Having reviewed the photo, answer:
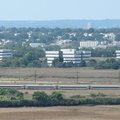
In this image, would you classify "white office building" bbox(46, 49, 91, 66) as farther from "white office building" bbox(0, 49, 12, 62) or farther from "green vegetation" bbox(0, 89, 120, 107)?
"green vegetation" bbox(0, 89, 120, 107)

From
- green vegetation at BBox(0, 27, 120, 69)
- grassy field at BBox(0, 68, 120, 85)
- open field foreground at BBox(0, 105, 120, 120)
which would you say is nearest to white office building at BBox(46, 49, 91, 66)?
green vegetation at BBox(0, 27, 120, 69)

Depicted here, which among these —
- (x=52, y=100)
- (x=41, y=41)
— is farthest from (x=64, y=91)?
(x=41, y=41)

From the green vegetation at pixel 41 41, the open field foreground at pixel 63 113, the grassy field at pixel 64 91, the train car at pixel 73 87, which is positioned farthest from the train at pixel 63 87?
the green vegetation at pixel 41 41

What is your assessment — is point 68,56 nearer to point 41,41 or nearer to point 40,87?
point 40,87

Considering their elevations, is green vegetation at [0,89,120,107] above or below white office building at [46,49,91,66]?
below

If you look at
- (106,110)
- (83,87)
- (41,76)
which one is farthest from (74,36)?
(106,110)

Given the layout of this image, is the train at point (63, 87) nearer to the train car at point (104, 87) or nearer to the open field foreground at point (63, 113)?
the train car at point (104, 87)
